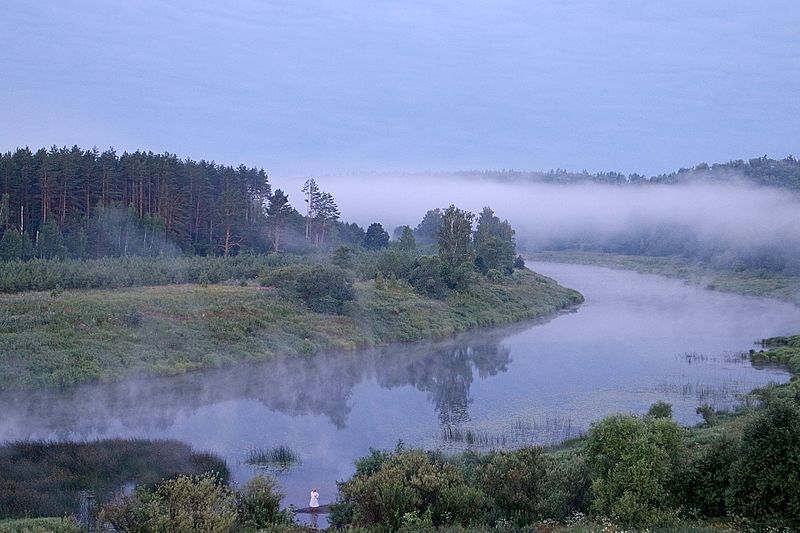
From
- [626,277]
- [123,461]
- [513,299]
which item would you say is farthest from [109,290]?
[626,277]

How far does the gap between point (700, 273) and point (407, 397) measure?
9041cm

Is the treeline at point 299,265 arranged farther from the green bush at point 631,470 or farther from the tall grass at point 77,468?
the green bush at point 631,470

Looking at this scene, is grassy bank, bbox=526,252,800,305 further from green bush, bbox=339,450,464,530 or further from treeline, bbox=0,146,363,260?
green bush, bbox=339,450,464,530

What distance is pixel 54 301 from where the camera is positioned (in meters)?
39.8

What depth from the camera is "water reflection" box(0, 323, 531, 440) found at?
2741 centimetres

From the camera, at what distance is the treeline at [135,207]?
190 feet

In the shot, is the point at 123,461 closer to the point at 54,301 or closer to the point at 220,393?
the point at 220,393

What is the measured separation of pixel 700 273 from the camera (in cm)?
11206

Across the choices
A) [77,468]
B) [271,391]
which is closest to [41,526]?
[77,468]

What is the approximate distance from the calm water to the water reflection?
0.07 m

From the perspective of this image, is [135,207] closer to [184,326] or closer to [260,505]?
[184,326]

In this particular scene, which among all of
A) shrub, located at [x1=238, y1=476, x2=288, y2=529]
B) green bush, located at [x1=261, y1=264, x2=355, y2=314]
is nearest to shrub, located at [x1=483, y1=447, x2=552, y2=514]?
shrub, located at [x1=238, y1=476, x2=288, y2=529]

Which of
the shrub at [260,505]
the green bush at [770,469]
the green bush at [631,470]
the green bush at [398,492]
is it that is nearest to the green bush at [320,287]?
the green bush at [398,492]

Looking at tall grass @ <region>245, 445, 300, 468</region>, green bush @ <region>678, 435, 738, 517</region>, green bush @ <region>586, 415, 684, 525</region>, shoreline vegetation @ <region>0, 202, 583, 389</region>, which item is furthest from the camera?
shoreline vegetation @ <region>0, 202, 583, 389</region>
